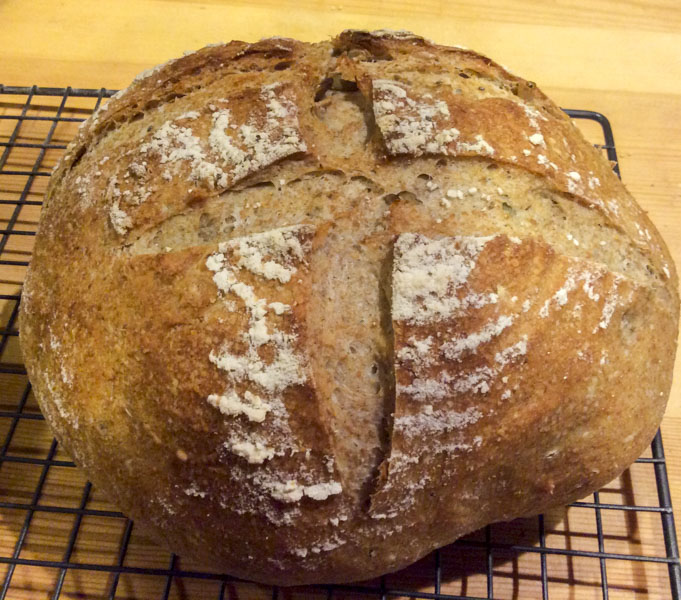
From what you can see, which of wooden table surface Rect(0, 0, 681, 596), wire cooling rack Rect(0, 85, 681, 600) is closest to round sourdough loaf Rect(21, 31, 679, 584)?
wire cooling rack Rect(0, 85, 681, 600)

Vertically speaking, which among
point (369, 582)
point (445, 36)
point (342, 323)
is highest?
point (445, 36)

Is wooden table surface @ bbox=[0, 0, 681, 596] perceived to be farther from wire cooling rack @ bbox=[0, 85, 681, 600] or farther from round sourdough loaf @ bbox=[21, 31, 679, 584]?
wire cooling rack @ bbox=[0, 85, 681, 600]

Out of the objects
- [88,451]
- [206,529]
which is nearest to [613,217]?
[206,529]

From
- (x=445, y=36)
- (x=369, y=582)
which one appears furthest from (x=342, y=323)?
(x=445, y=36)

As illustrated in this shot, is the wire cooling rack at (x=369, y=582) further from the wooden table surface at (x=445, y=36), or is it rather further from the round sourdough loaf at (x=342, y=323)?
the wooden table surface at (x=445, y=36)

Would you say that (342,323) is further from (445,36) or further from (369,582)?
(445,36)
